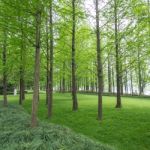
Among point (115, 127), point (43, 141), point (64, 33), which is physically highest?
point (64, 33)

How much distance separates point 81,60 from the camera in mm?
17500

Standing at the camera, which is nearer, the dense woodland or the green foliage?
the green foliage

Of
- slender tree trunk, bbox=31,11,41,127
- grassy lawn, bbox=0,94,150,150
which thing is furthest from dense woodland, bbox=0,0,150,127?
grassy lawn, bbox=0,94,150,150

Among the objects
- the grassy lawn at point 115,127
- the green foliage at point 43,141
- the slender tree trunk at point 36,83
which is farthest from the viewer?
the grassy lawn at point 115,127

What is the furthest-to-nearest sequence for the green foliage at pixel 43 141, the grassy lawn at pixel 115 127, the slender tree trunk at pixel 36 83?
the grassy lawn at pixel 115 127, the slender tree trunk at pixel 36 83, the green foliage at pixel 43 141

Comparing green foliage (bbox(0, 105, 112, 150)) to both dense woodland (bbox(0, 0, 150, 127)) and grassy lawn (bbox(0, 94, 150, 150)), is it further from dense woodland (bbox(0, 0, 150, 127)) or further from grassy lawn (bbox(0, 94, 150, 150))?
grassy lawn (bbox(0, 94, 150, 150))

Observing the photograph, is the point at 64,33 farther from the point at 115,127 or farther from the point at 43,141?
the point at 43,141

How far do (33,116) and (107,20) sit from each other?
273 inches

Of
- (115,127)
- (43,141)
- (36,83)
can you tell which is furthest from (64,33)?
(43,141)

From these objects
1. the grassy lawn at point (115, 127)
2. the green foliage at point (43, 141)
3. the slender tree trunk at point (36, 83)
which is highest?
the slender tree trunk at point (36, 83)

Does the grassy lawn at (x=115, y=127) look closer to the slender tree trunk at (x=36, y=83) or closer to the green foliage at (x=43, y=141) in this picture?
the green foliage at (x=43, y=141)

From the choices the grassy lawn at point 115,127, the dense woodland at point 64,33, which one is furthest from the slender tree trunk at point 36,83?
the grassy lawn at point 115,127

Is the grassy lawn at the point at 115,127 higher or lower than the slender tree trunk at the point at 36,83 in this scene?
lower

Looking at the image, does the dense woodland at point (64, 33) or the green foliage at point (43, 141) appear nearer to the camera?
the green foliage at point (43, 141)
